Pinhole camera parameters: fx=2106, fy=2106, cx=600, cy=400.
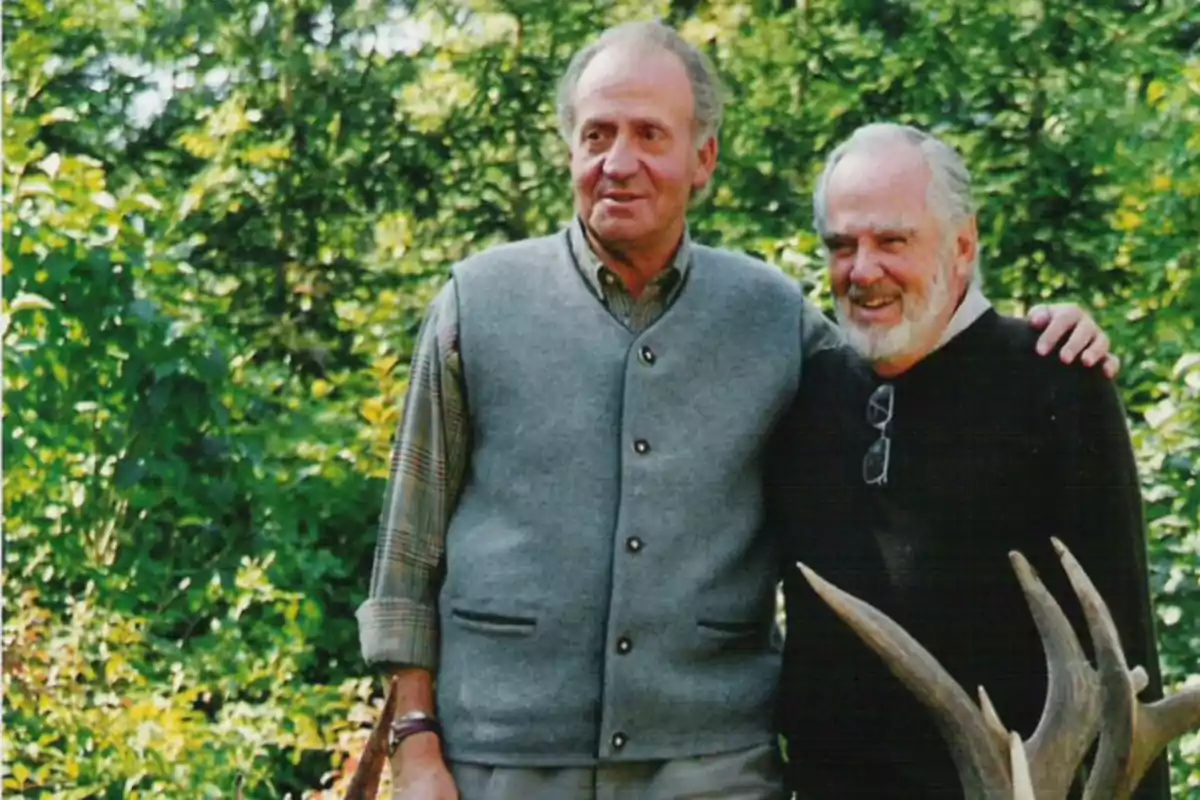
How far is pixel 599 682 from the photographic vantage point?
2537 millimetres

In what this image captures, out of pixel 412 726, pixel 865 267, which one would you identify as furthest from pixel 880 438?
pixel 412 726

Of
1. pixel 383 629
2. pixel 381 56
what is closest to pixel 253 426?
pixel 381 56

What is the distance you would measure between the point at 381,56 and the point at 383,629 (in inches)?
136

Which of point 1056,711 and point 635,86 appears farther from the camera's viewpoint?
point 635,86

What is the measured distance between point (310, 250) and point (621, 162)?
11.6ft

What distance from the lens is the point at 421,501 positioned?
261cm

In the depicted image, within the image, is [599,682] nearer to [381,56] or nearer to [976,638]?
[976,638]

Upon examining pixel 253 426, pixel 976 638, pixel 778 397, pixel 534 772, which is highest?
pixel 253 426

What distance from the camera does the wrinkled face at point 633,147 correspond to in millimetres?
2547

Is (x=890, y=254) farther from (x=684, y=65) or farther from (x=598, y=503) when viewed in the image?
(x=598, y=503)

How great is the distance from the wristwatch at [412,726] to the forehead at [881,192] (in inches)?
30.8

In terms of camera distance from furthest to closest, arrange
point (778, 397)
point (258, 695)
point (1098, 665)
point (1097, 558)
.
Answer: point (258, 695), point (778, 397), point (1097, 558), point (1098, 665)

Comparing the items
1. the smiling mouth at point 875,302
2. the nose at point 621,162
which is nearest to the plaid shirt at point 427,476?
the nose at point 621,162

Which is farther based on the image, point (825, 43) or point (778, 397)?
point (825, 43)
